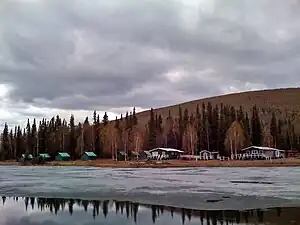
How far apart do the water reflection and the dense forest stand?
341ft

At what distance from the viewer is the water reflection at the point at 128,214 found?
1742 cm

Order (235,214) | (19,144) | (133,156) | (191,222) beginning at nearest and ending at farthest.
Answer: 1. (191,222)
2. (235,214)
3. (133,156)
4. (19,144)

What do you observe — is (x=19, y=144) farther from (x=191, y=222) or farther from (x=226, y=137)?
(x=191, y=222)

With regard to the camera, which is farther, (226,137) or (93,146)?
(93,146)

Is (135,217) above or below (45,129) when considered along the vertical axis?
below

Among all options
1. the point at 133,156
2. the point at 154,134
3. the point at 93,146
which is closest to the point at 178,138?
the point at 154,134

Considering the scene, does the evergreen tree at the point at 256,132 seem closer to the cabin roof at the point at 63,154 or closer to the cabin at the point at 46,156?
the cabin roof at the point at 63,154

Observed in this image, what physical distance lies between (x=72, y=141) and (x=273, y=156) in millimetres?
70651

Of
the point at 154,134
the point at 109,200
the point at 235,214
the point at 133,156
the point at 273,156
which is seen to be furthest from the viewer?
the point at 154,134

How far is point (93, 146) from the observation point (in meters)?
148

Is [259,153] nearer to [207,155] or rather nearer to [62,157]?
[207,155]

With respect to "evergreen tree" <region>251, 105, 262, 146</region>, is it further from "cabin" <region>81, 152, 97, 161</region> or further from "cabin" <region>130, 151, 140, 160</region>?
"cabin" <region>81, 152, 97, 161</region>

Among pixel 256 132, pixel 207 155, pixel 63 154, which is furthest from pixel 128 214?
pixel 256 132

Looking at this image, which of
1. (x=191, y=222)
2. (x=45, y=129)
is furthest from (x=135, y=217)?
(x=45, y=129)
